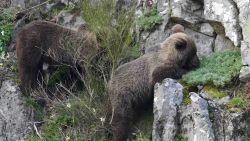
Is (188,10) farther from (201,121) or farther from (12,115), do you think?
(12,115)

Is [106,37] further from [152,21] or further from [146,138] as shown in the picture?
[146,138]

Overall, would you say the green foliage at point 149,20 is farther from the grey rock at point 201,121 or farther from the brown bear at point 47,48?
the grey rock at point 201,121

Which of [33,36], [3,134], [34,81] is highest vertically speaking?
[33,36]

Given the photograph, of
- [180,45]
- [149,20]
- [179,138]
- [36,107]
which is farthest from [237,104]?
[36,107]

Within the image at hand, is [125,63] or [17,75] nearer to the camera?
[125,63]

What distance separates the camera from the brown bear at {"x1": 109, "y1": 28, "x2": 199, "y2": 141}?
1225 cm

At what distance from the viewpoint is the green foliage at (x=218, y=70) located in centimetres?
1151

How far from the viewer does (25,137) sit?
516 inches

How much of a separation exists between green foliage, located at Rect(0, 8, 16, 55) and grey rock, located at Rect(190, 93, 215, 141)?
5.80 m

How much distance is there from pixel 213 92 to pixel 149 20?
10.3 feet

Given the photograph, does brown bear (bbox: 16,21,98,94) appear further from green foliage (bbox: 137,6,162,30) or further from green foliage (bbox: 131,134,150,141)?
green foliage (bbox: 131,134,150,141)

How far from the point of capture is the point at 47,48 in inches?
547

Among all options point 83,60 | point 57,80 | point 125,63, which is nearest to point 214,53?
point 125,63

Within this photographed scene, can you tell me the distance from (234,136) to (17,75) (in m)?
5.62
